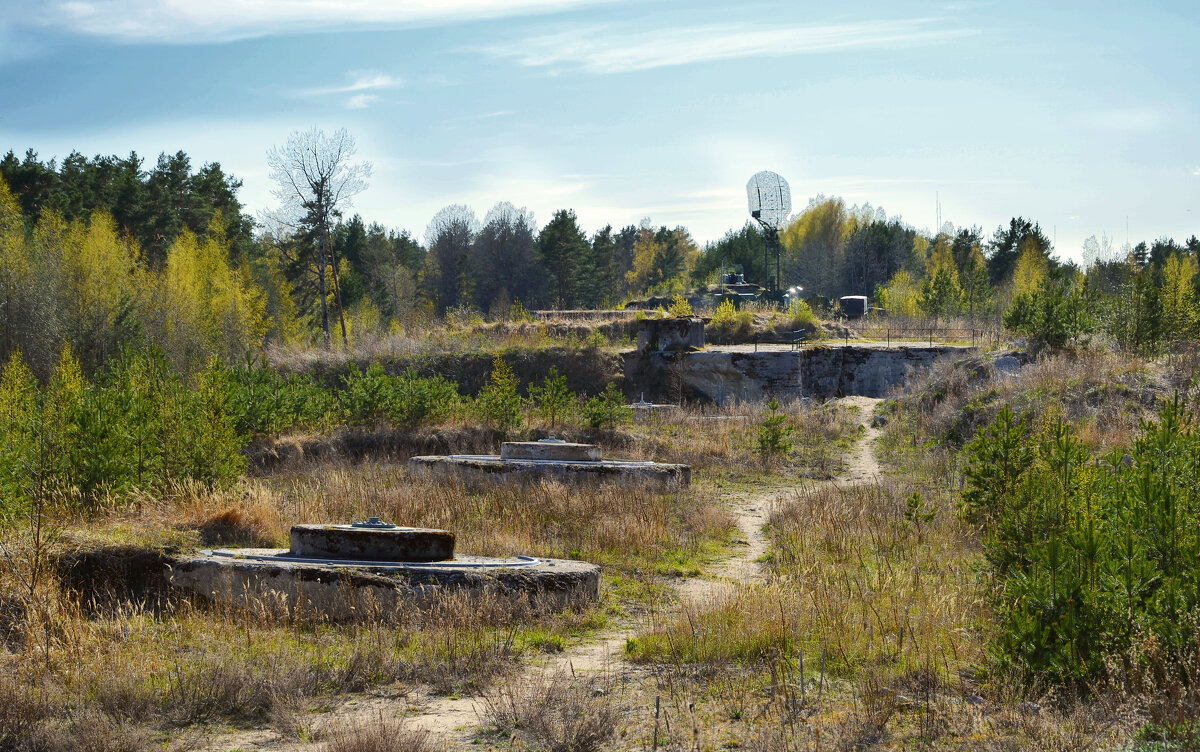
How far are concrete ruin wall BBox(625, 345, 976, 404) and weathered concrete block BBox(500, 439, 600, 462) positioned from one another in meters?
11.8

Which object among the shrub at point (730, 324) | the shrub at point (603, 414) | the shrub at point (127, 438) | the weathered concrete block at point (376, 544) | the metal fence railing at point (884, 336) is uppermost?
the shrub at point (730, 324)

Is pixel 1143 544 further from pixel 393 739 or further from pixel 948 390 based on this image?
pixel 948 390

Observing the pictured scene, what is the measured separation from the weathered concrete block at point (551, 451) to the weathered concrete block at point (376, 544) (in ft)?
19.6

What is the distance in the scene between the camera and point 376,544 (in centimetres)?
784

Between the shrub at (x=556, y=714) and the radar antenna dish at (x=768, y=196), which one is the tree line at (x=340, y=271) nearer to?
the radar antenna dish at (x=768, y=196)

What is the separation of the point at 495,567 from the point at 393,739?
10.9 feet

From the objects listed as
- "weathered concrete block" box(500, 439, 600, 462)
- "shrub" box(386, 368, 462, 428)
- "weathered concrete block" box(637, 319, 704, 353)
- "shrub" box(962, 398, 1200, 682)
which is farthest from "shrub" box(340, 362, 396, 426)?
"shrub" box(962, 398, 1200, 682)

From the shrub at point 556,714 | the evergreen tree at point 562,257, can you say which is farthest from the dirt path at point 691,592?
the evergreen tree at point 562,257

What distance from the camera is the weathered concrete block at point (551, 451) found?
547 inches

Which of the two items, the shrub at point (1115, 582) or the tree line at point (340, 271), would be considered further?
the tree line at point (340, 271)

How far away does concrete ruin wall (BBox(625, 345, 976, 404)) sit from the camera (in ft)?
83.7

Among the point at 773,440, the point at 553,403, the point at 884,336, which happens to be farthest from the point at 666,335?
the point at 773,440

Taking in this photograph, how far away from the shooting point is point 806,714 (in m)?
4.84

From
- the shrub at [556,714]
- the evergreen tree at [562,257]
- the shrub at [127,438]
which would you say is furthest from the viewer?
the evergreen tree at [562,257]
